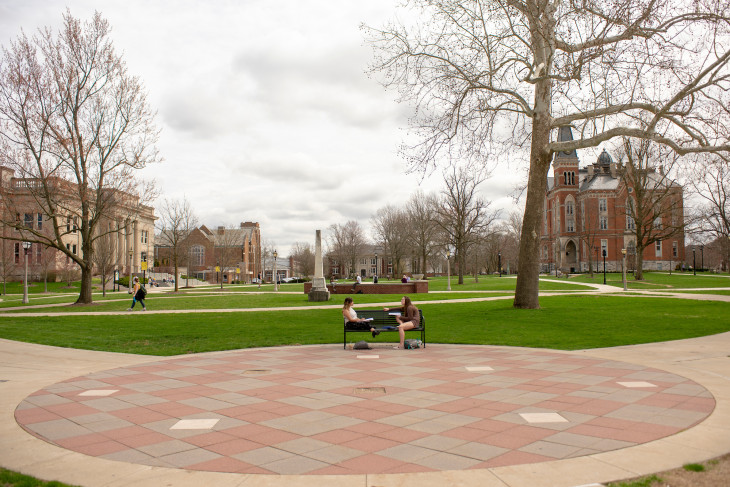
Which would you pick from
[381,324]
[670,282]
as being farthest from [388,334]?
[670,282]

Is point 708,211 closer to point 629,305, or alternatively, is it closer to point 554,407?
point 629,305

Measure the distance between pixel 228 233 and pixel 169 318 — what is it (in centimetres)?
7237

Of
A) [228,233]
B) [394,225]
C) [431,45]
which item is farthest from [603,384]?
[228,233]

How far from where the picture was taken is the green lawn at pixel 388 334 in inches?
544

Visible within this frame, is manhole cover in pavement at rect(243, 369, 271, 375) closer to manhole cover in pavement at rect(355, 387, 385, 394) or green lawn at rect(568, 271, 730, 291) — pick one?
manhole cover in pavement at rect(355, 387, 385, 394)

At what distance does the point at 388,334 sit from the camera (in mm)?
15898

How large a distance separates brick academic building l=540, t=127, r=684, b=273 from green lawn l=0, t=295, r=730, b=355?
196 ft

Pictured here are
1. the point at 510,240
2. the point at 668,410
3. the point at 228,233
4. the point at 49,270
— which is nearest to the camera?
the point at 668,410

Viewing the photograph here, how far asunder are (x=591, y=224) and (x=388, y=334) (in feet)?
228

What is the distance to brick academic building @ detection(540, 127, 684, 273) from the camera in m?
79.2

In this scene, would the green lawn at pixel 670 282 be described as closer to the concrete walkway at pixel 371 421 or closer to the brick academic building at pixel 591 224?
the brick academic building at pixel 591 224

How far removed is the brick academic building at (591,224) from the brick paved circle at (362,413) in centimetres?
7226

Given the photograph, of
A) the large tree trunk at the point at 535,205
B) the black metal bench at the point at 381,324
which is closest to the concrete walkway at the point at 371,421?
the black metal bench at the point at 381,324

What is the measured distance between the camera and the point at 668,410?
633cm
